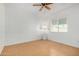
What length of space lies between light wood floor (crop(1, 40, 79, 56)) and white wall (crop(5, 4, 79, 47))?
0.09 m

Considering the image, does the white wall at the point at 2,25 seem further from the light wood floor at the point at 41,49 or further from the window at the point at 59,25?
the window at the point at 59,25

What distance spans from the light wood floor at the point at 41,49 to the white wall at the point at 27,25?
0.29 ft

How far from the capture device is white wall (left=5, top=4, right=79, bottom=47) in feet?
5.60

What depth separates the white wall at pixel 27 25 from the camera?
5.60ft

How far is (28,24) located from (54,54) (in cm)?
71

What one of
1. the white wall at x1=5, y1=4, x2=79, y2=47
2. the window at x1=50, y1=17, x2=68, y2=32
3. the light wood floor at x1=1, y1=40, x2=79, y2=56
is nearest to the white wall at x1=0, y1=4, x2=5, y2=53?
the white wall at x1=5, y1=4, x2=79, y2=47

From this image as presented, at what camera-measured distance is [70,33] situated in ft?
5.70

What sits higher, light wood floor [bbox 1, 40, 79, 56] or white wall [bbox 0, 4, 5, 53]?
white wall [bbox 0, 4, 5, 53]

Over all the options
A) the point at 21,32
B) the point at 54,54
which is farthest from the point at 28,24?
the point at 54,54

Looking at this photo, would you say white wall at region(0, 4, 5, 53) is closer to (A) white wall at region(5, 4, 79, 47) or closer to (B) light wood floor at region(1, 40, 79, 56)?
(A) white wall at region(5, 4, 79, 47)

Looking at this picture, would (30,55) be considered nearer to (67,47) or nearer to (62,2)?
(67,47)

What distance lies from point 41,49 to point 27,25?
0.49 metres

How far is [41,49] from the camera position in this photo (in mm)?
1728

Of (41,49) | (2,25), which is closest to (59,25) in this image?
(41,49)
